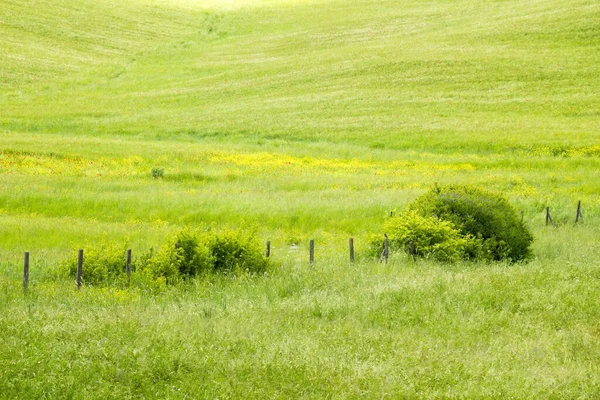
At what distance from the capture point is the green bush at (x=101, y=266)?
53.2 feet

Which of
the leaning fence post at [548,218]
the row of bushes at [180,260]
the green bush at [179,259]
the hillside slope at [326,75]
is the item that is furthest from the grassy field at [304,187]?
the green bush at [179,259]

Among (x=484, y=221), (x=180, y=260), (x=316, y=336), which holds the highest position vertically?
(x=484, y=221)

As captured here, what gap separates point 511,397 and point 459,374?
96 cm

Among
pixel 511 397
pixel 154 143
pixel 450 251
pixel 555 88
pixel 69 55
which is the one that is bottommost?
pixel 511 397

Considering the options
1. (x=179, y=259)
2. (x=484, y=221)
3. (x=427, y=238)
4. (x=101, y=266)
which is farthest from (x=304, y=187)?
(x=101, y=266)

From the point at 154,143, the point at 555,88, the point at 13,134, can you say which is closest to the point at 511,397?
the point at 154,143

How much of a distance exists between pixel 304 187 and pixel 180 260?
1420cm

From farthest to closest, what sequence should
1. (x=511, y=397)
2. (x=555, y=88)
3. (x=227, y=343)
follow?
(x=555, y=88)
(x=227, y=343)
(x=511, y=397)

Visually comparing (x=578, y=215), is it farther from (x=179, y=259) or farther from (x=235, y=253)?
(x=179, y=259)

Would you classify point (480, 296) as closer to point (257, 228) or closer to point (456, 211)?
point (456, 211)

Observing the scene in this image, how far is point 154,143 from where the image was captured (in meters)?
41.7

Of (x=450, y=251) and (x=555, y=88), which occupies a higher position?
(x=555, y=88)

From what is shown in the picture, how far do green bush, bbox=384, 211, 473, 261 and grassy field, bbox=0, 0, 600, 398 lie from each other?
788mm

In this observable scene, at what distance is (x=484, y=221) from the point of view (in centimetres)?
2002
